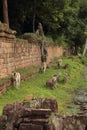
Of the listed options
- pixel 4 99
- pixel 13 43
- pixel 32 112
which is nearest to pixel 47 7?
pixel 13 43

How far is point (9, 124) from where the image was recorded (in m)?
7.08

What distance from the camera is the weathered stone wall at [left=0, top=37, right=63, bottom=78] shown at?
14.6 meters

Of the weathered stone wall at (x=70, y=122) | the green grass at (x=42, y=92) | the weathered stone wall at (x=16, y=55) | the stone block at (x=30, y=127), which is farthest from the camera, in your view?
the weathered stone wall at (x=16, y=55)

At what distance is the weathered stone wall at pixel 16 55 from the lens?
A: 1465 cm

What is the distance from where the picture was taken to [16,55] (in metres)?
17.3

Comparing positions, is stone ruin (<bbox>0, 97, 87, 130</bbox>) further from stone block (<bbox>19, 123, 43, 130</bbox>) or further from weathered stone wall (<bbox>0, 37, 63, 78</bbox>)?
weathered stone wall (<bbox>0, 37, 63, 78</bbox>)

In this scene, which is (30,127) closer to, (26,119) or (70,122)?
(26,119)

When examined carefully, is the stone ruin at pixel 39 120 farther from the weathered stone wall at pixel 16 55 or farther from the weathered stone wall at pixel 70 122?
the weathered stone wall at pixel 16 55

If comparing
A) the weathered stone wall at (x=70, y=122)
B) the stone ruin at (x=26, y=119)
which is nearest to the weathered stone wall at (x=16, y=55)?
the stone ruin at (x=26, y=119)

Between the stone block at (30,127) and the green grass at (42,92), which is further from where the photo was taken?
the green grass at (42,92)

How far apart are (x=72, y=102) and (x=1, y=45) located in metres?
3.35

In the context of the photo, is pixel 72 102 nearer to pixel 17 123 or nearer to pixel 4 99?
pixel 4 99

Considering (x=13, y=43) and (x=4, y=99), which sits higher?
(x=13, y=43)

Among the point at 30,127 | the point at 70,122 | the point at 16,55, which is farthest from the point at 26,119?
the point at 16,55
